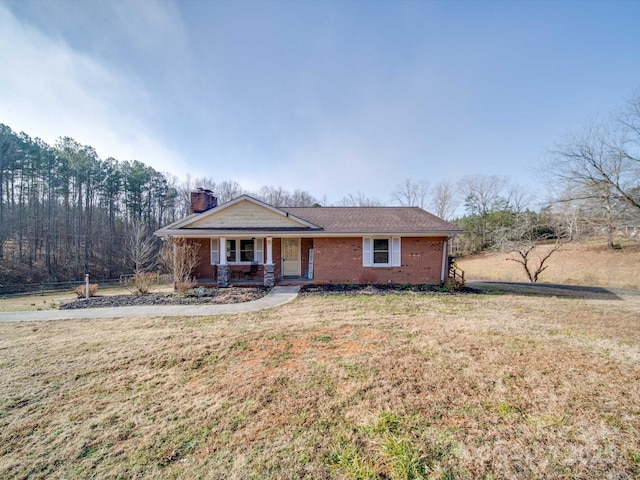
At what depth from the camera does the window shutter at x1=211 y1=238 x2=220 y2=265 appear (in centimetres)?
1423

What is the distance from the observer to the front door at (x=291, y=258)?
14.6 m

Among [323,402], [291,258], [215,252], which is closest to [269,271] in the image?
[291,258]

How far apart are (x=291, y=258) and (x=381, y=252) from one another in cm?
488

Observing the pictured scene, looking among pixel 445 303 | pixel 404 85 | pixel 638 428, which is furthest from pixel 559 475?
pixel 404 85

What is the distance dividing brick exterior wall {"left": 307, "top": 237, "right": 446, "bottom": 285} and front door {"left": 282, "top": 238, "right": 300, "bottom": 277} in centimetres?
201

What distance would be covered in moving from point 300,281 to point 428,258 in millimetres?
6349

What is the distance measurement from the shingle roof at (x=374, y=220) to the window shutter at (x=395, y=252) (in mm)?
627

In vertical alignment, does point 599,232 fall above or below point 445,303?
above

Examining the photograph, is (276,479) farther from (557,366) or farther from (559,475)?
(557,366)

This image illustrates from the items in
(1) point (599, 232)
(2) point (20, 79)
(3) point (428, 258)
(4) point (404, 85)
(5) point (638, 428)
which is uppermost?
(4) point (404, 85)

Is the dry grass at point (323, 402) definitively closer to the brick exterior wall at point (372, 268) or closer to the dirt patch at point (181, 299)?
the dirt patch at point (181, 299)

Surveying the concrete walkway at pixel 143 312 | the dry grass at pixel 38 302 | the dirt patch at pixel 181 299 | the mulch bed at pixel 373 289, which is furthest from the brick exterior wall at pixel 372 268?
the dry grass at pixel 38 302

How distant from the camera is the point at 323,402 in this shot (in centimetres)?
358

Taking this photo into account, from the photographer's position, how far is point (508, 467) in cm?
252
